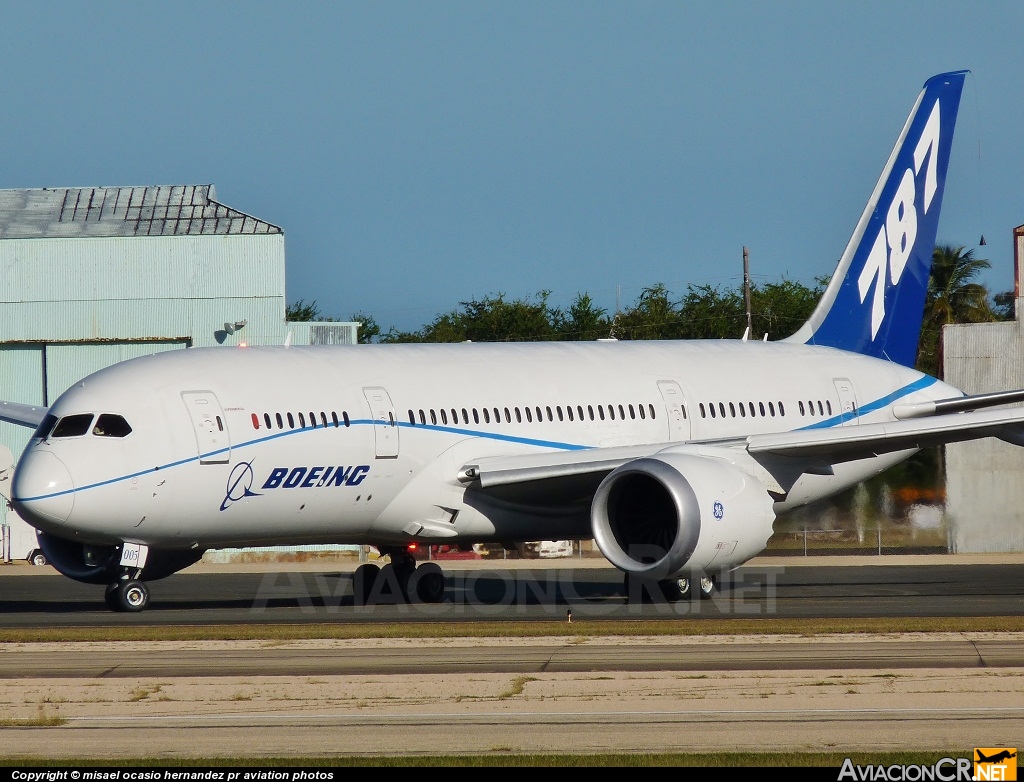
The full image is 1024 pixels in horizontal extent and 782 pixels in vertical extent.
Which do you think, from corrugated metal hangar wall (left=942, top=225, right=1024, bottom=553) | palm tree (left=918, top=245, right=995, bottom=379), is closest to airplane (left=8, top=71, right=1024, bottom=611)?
corrugated metal hangar wall (left=942, top=225, right=1024, bottom=553)

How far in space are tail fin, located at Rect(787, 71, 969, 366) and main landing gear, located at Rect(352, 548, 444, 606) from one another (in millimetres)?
9593

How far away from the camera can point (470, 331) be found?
7350 centimetres

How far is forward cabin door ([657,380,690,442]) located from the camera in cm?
2494

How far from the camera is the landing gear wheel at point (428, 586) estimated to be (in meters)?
23.6

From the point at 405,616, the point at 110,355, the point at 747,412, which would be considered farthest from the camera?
the point at 110,355

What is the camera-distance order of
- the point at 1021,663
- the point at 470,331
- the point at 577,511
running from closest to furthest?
the point at 1021,663 < the point at 577,511 < the point at 470,331

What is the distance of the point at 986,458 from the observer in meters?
35.3

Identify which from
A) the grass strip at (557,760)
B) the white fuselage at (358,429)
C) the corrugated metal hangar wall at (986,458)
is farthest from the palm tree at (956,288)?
the grass strip at (557,760)

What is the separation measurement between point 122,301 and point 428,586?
19.1 metres

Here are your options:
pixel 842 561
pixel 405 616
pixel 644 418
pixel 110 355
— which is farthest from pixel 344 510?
pixel 110 355

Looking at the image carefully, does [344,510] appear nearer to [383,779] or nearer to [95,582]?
[95,582]

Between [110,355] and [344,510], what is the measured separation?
66.4 feet

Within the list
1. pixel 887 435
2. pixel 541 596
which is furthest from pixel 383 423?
pixel 887 435

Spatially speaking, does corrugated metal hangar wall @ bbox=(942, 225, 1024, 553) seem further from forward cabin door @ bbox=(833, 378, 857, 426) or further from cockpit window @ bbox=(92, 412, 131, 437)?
cockpit window @ bbox=(92, 412, 131, 437)
